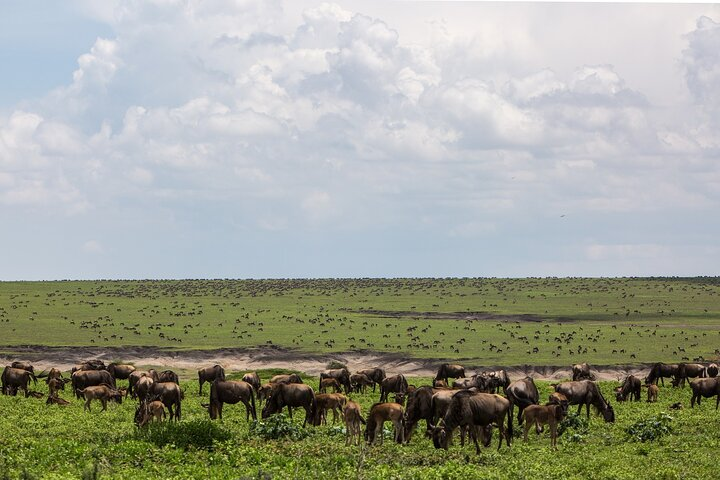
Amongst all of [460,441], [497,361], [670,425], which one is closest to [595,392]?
[670,425]

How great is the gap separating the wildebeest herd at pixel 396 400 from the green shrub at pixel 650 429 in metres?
2.17

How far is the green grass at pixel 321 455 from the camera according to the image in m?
22.7

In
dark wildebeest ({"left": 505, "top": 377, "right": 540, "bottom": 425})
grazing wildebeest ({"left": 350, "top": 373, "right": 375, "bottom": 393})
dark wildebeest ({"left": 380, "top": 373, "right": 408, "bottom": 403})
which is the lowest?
grazing wildebeest ({"left": 350, "top": 373, "right": 375, "bottom": 393})

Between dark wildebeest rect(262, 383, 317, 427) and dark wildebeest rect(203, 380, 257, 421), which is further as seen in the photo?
dark wildebeest rect(203, 380, 257, 421)

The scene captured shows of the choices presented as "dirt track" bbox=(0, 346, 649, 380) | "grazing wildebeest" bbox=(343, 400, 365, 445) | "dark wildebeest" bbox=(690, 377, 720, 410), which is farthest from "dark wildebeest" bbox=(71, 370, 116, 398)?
Result: "dark wildebeest" bbox=(690, 377, 720, 410)

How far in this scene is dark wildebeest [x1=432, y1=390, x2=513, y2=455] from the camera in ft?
88.3

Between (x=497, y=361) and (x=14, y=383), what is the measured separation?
33.6 meters

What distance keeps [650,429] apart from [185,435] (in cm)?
1392

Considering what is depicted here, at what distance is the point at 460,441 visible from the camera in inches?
1137

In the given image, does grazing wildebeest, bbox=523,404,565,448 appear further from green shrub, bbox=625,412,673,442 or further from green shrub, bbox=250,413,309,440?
green shrub, bbox=250,413,309,440

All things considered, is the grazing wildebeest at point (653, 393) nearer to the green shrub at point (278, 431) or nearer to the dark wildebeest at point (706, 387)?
the dark wildebeest at point (706, 387)

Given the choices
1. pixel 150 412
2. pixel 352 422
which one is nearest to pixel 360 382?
pixel 150 412

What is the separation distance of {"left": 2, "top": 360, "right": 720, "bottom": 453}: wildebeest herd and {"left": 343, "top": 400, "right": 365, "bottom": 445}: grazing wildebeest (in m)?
0.03

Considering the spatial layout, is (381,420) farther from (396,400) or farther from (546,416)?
(396,400)
